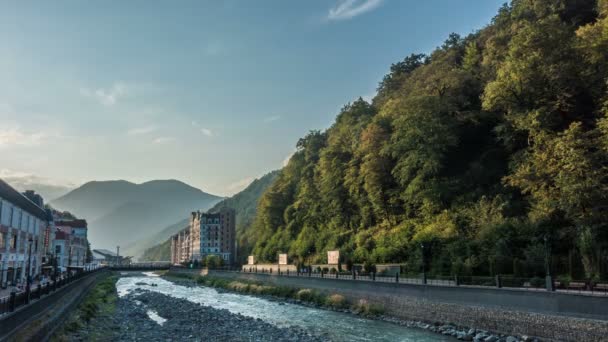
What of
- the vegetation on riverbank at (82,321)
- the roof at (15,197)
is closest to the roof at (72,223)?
the roof at (15,197)

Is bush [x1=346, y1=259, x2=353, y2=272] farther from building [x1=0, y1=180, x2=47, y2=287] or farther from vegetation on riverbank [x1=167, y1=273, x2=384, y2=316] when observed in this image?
building [x1=0, y1=180, x2=47, y2=287]


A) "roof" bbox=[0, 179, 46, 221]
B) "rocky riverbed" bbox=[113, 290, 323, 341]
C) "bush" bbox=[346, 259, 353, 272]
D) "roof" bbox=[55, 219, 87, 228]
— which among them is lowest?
"rocky riverbed" bbox=[113, 290, 323, 341]

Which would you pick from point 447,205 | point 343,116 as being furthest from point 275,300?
point 343,116

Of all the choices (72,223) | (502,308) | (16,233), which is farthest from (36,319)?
(72,223)

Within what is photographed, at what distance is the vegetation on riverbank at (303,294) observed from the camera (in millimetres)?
40500

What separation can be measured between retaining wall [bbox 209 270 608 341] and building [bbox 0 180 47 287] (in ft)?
104

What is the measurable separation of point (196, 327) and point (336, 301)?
15.7m

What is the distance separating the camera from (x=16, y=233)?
51375 mm

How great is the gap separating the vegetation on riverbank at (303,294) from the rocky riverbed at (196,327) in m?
9.76

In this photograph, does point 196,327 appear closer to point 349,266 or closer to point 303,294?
point 303,294

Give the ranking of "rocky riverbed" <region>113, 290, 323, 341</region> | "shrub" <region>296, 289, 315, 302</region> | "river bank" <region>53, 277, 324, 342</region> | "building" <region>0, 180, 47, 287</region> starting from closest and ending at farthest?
1. "river bank" <region>53, 277, 324, 342</region>
2. "rocky riverbed" <region>113, 290, 323, 341</region>
3. "building" <region>0, 180, 47, 287</region>
4. "shrub" <region>296, 289, 315, 302</region>

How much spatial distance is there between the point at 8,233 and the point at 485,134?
56676 mm

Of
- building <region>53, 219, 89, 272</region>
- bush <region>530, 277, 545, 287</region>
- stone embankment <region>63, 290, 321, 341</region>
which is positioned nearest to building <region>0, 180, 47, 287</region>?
stone embankment <region>63, 290, 321, 341</region>

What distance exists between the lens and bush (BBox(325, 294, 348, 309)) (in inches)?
1732
